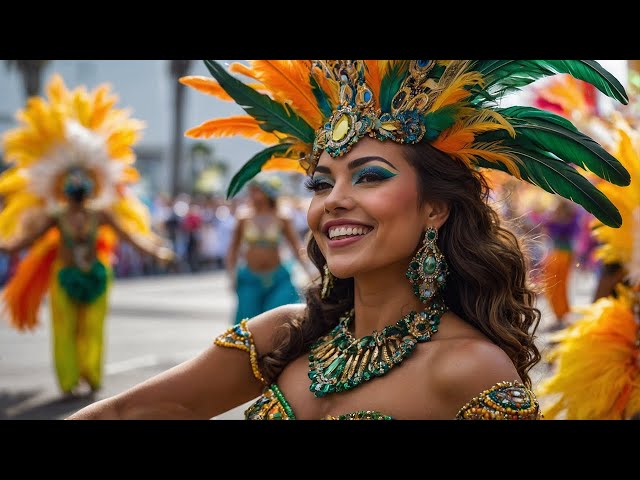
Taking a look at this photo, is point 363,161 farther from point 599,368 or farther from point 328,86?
point 599,368

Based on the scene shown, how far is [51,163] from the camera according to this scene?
7.16 m

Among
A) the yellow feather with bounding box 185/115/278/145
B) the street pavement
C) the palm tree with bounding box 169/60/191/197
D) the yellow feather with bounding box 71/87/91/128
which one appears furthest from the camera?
the palm tree with bounding box 169/60/191/197

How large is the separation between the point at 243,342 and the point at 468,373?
0.73 meters

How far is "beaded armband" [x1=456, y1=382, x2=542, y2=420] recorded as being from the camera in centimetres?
207

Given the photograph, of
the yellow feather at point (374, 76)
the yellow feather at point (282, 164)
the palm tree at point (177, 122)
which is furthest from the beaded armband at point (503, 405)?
the palm tree at point (177, 122)

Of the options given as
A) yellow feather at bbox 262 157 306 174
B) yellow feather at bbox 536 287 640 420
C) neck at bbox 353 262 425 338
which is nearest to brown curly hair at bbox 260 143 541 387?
neck at bbox 353 262 425 338

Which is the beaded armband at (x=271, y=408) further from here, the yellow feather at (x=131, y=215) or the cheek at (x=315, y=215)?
the yellow feather at (x=131, y=215)

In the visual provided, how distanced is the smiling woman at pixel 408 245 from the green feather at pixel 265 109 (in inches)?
1.9

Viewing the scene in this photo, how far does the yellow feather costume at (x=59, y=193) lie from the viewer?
23.5 feet

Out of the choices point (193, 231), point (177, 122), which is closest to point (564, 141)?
point (193, 231)

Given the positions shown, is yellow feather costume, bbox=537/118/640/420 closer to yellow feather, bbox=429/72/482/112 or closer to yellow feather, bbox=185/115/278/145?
yellow feather, bbox=429/72/482/112
